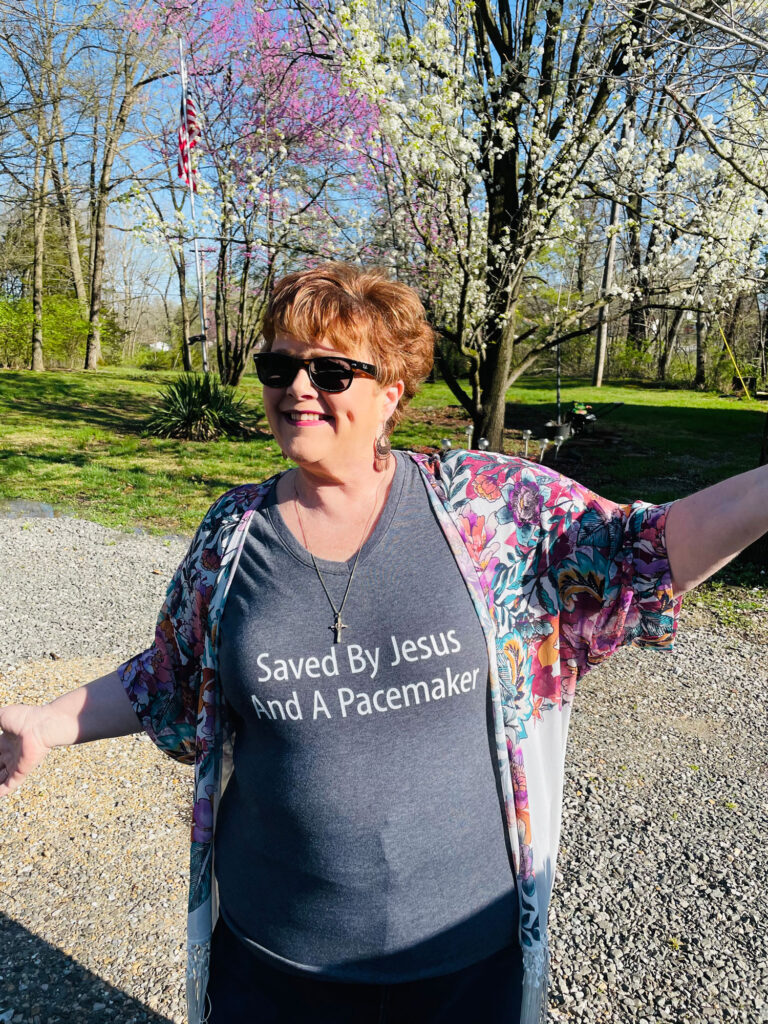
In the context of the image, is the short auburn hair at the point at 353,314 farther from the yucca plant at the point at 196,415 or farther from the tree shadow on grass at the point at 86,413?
the tree shadow on grass at the point at 86,413

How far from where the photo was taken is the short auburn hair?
1464 mm

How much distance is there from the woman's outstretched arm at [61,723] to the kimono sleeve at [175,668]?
0.04m

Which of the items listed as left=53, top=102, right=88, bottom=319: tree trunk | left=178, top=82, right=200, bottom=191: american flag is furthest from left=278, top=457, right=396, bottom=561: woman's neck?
left=53, top=102, right=88, bottom=319: tree trunk

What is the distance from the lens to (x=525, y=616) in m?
1.41

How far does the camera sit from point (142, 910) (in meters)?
2.89

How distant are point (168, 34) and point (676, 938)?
2031cm

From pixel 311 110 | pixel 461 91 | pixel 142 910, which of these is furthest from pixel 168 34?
pixel 142 910

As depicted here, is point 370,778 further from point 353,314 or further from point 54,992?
point 54,992

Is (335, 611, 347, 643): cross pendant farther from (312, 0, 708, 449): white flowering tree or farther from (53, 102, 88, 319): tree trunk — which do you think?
(53, 102, 88, 319): tree trunk

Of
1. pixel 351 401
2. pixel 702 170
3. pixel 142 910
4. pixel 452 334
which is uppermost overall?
pixel 702 170

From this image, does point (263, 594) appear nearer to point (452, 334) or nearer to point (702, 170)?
point (452, 334)

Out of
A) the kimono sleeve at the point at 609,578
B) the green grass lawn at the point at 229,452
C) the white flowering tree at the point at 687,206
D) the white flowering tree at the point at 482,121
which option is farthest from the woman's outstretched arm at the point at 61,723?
the white flowering tree at the point at 687,206

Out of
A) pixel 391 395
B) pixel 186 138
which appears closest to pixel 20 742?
pixel 391 395

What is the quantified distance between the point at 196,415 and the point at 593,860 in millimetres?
10633
